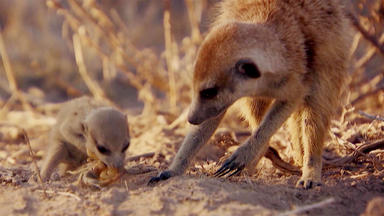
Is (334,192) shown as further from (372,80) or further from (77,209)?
(372,80)

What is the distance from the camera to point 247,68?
320 cm

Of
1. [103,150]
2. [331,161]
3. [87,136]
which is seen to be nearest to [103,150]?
[103,150]

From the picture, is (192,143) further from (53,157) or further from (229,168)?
(53,157)

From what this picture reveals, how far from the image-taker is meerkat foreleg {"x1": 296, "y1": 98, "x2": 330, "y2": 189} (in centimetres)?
372

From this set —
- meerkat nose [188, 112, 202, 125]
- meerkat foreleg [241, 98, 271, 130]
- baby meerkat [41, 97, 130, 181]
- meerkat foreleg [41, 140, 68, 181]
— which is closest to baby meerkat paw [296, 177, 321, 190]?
meerkat foreleg [241, 98, 271, 130]

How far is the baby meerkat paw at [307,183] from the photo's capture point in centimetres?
339

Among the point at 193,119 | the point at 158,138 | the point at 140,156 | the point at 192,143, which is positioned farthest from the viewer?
the point at 158,138

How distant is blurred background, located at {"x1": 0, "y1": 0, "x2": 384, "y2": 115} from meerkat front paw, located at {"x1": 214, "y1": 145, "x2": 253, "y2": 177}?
228cm

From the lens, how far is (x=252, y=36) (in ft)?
10.7

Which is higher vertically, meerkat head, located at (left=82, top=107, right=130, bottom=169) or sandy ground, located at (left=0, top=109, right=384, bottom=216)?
meerkat head, located at (left=82, top=107, right=130, bottom=169)

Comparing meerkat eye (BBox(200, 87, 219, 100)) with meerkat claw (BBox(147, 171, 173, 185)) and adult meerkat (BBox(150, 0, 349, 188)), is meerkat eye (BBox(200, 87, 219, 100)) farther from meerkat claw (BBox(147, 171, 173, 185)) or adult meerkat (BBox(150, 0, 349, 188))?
meerkat claw (BBox(147, 171, 173, 185))

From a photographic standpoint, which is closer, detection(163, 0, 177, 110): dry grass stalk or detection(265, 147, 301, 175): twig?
detection(265, 147, 301, 175): twig

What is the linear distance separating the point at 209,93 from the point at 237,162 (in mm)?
500

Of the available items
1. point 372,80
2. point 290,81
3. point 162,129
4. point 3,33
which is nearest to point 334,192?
point 290,81
